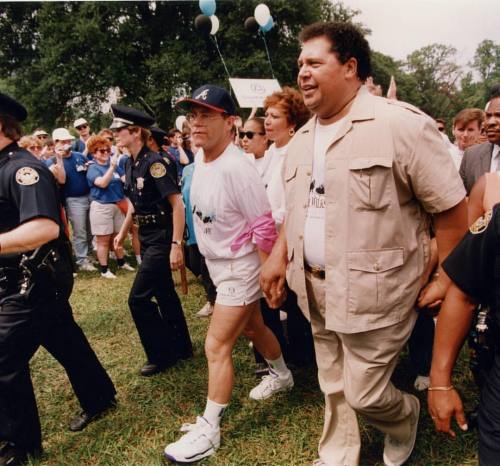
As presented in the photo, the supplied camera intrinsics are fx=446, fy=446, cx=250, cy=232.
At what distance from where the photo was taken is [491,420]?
5.01ft

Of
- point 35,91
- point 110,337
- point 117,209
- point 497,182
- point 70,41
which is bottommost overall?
point 110,337

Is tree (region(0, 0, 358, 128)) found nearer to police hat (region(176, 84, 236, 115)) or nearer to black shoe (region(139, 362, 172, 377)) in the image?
black shoe (region(139, 362, 172, 377))

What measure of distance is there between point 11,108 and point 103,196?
4.84 metres

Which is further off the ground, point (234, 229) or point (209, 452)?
point (234, 229)

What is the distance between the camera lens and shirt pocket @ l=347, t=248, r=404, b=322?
2004 millimetres

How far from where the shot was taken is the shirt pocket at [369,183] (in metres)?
1.94

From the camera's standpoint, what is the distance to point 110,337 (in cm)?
486

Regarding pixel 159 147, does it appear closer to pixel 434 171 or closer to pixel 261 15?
pixel 434 171

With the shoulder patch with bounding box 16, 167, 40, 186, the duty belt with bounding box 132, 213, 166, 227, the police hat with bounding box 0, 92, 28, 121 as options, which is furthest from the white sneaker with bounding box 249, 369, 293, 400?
the police hat with bounding box 0, 92, 28, 121

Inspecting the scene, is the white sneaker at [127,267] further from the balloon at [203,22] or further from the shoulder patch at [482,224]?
the balloon at [203,22]

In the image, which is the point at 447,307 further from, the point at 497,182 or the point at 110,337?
the point at 110,337

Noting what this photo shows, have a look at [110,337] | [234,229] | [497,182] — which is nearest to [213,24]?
[110,337]

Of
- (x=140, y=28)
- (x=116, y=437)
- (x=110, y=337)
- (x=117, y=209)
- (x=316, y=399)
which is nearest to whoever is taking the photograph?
(x=116, y=437)

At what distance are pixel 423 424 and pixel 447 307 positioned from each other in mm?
1591
